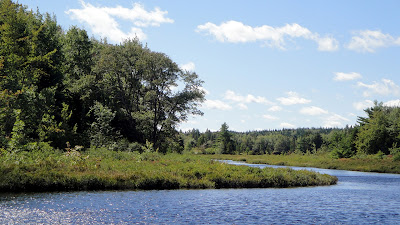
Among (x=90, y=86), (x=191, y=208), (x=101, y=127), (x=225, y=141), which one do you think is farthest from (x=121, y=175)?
(x=225, y=141)

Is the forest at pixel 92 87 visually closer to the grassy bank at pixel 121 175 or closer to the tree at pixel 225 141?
the grassy bank at pixel 121 175

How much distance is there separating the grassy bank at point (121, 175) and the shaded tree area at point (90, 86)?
484 inches

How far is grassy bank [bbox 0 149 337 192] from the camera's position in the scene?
31625 millimetres

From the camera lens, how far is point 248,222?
21625mm

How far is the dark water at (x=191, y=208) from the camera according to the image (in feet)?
70.9

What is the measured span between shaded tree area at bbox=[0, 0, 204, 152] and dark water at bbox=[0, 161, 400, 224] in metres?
28.0

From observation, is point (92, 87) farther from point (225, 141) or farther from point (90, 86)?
point (225, 141)

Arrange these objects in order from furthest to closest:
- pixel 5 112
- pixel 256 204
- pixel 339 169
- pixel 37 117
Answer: pixel 339 169 < pixel 37 117 < pixel 5 112 < pixel 256 204

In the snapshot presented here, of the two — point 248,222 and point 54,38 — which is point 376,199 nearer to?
point 248,222

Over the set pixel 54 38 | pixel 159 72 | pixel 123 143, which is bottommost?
pixel 123 143

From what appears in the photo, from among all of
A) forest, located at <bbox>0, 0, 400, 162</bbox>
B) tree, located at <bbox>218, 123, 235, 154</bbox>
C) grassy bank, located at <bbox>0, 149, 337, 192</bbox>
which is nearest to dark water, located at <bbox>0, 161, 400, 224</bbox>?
grassy bank, located at <bbox>0, 149, 337, 192</bbox>

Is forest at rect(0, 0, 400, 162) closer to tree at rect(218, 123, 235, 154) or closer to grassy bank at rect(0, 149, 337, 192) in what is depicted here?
grassy bank at rect(0, 149, 337, 192)

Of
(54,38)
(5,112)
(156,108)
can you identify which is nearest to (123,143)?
(156,108)

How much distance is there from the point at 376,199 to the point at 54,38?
189 feet
